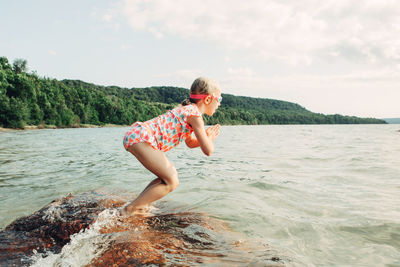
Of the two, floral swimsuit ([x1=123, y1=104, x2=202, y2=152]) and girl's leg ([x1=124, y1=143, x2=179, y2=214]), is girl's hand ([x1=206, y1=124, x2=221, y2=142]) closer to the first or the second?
floral swimsuit ([x1=123, y1=104, x2=202, y2=152])

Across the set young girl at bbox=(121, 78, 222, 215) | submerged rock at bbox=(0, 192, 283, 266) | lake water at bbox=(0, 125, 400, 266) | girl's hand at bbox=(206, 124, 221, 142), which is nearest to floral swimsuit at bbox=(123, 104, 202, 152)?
young girl at bbox=(121, 78, 222, 215)

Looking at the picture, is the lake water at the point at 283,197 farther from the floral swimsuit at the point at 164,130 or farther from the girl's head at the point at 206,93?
the girl's head at the point at 206,93

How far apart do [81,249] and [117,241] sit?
0.38 m

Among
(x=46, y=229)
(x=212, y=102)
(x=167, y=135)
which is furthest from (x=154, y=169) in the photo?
(x=46, y=229)

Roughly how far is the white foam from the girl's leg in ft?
1.86

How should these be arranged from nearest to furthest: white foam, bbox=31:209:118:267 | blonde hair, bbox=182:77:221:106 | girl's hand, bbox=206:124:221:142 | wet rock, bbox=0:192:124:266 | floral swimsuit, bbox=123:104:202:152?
1. white foam, bbox=31:209:118:267
2. wet rock, bbox=0:192:124:266
3. floral swimsuit, bbox=123:104:202:152
4. blonde hair, bbox=182:77:221:106
5. girl's hand, bbox=206:124:221:142

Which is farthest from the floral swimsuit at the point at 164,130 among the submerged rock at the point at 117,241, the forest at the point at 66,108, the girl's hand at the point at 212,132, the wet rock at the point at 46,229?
the forest at the point at 66,108

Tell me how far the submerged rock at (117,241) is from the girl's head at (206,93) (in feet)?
5.32

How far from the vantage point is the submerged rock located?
285 cm

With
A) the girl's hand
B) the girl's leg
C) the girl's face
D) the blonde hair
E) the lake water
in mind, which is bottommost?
the lake water

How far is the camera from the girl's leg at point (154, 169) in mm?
3834

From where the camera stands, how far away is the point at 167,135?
157 inches

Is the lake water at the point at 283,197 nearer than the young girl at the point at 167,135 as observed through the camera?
Yes

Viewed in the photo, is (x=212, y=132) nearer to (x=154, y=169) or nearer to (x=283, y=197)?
(x=154, y=169)
